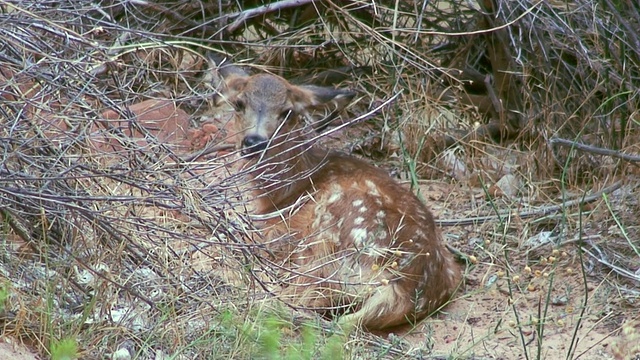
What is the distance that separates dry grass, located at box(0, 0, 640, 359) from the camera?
205 inches

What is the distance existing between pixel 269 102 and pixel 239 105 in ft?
0.71

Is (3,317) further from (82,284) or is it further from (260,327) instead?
(260,327)

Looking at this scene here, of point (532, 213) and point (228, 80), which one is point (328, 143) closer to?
point (228, 80)

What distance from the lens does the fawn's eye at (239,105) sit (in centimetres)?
766

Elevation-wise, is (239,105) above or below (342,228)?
above

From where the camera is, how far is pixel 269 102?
25.0 feet

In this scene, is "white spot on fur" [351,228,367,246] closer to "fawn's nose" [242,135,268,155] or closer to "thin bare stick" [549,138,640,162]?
"fawn's nose" [242,135,268,155]

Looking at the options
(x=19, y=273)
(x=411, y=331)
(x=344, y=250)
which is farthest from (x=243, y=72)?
(x=19, y=273)

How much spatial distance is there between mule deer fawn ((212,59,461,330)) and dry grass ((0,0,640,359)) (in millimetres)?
211

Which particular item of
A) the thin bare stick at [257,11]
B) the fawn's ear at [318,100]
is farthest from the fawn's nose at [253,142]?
the thin bare stick at [257,11]

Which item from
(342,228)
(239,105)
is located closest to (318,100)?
(239,105)

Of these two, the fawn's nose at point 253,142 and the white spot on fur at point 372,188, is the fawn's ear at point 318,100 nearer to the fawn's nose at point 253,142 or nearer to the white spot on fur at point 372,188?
the fawn's nose at point 253,142

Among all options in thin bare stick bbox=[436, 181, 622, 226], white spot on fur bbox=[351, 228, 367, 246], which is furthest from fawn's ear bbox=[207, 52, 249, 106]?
thin bare stick bbox=[436, 181, 622, 226]

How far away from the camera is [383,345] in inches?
227
